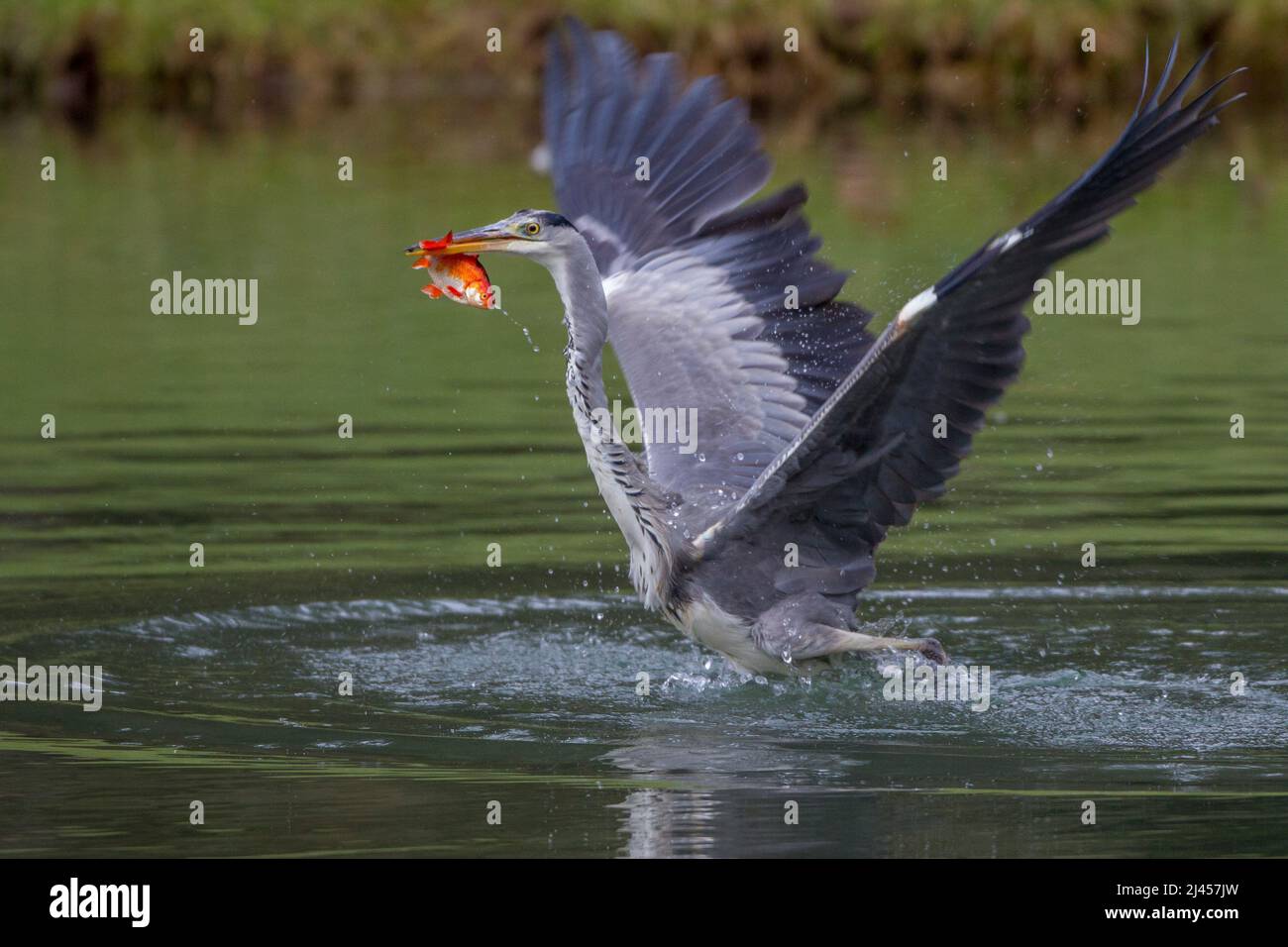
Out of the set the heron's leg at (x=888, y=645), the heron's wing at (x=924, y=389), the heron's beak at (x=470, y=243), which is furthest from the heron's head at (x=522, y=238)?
the heron's leg at (x=888, y=645)

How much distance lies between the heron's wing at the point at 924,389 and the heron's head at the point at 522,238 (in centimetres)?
114

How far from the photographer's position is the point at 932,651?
7.47 meters

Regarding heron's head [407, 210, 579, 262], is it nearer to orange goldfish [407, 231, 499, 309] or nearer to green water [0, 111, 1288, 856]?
orange goldfish [407, 231, 499, 309]

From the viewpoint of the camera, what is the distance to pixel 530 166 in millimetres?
25000

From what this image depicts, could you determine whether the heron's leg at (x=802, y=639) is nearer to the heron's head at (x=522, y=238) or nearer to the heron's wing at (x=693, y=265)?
the heron's wing at (x=693, y=265)

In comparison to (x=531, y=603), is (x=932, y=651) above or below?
below

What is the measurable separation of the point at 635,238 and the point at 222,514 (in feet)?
8.25

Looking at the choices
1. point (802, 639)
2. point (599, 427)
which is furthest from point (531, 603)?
point (802, 639)

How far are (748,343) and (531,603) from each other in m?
1.43

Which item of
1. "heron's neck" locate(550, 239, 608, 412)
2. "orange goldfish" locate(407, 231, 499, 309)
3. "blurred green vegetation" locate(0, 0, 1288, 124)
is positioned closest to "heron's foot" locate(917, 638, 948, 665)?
"heron's neck" locate(550, 239, 608, 412)

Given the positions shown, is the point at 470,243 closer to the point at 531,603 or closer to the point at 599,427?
the point at 599,427

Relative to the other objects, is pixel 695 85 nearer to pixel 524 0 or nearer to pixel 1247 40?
pixel 1247 40

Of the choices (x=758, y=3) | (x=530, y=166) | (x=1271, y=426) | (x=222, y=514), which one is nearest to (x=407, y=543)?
(x=222, y=514)

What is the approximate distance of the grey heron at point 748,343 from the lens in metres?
7.15
